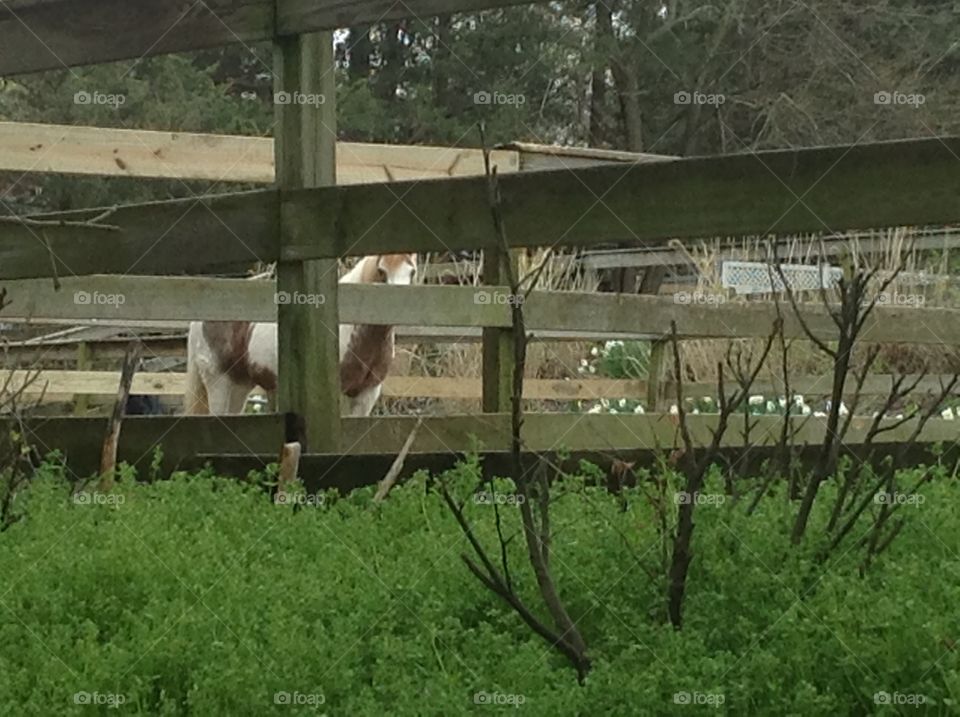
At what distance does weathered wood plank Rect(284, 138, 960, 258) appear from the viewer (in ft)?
10.0

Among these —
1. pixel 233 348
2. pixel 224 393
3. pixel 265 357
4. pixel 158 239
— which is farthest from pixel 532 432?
pixel 224 393

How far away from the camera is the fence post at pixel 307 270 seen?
3.92 metres

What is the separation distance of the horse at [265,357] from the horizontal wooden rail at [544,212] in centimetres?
370

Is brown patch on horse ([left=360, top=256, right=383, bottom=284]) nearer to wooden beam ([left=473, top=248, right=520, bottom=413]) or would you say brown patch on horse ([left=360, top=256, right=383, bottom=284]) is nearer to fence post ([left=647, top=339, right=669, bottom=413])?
fence post ([left=647, top=339, right=669, bottom=413])

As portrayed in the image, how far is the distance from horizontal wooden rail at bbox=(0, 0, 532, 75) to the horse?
3584 millimetres

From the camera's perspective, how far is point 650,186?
131 inches

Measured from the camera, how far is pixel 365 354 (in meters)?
8.12

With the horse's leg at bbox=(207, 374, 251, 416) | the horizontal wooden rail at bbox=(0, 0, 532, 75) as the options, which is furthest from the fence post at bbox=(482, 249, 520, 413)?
the horse's leg at bbox=(207, 374, 251, 416)

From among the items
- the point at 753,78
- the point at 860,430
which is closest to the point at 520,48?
the point at 753,78

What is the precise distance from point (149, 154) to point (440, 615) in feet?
15.9

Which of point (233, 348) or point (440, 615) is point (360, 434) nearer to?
point (440, 615)

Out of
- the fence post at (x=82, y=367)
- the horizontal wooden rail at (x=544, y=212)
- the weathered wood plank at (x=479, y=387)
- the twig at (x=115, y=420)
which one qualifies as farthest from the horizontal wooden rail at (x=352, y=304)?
the fence post at (x=82, y=367)

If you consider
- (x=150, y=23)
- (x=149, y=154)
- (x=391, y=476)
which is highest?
(x=149, y=154)

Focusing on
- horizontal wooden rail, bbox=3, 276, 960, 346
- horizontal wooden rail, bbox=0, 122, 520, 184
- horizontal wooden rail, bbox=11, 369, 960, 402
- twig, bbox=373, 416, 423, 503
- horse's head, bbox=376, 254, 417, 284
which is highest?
horizontal wooden rail, bbox=0, 122, 520, 184
